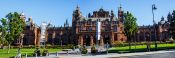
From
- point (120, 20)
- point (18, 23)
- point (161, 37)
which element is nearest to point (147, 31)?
point (161, 37)

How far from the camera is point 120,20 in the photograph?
415 feet

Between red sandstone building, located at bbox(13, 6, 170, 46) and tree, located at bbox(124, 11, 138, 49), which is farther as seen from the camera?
red sandstone building, located at bbox(13, 6, 170, 46)

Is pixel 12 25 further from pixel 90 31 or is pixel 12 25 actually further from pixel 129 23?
pixel 90 31

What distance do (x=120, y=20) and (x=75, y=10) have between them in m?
19.5

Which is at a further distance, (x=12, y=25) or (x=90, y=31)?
(x=90, y=31)

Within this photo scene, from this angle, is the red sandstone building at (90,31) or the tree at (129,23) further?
the red sandstone building at (90,31)

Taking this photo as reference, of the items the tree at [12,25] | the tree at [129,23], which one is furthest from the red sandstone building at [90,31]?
the tree at [12,25]

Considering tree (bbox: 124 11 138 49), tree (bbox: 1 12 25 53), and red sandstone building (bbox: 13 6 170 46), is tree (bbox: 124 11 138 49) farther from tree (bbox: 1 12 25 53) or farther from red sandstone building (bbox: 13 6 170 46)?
red sandstone building (bbox: 13 6 170 46)

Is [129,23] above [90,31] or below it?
above

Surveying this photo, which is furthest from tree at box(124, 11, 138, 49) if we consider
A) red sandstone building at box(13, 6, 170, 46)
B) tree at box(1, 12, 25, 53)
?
red sandstone building at box(13, 6, 170, 46)

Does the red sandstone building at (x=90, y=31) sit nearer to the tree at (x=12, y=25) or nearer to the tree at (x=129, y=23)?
the tree at (x=129, y=23)

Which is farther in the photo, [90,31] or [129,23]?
[90,31]

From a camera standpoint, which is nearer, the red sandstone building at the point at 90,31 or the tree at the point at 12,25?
the tree at the point at 12,25

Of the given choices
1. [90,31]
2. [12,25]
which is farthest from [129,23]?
[90,31]
